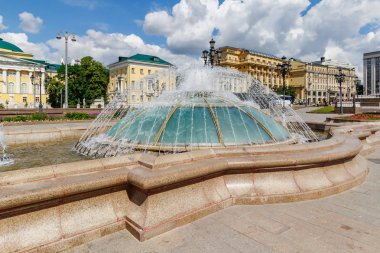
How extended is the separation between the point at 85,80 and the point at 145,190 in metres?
58.5

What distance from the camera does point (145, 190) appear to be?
3234 millimetres

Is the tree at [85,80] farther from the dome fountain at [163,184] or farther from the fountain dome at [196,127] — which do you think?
the dome fountain at [163,184]

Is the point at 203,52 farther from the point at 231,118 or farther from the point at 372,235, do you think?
the point at 372,235

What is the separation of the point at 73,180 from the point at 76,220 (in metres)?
0.43

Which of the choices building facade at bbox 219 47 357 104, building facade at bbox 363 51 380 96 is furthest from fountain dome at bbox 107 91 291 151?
building facade at bbox 363 51 380 96

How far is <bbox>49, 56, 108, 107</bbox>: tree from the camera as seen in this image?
55688 millimetres

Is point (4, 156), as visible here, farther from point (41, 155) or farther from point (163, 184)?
point (163, 184)

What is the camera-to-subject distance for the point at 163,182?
331cm

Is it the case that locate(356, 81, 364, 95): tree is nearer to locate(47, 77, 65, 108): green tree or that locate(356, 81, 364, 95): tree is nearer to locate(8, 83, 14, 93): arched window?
locate(47, 77, 65, 108): green tree

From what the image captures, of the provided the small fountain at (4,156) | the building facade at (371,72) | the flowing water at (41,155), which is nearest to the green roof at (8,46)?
the small fountain at (4,156)

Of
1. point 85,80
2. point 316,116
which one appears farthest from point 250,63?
point 316,116

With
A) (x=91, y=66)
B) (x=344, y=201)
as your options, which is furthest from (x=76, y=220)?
(x=91, y=66)

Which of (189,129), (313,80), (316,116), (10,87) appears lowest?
(189,129)

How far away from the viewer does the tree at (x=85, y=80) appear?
183 feet
